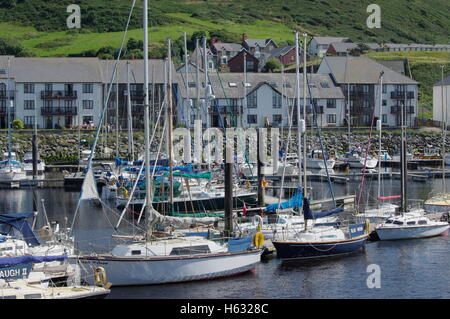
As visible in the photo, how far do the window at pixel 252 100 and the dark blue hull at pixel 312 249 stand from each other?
71.0 m

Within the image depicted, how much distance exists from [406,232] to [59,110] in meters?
72.0

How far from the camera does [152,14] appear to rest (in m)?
197

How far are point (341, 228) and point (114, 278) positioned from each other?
52.4ft

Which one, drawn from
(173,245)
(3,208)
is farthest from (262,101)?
(173,245)

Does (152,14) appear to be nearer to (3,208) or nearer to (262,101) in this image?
(262,101)

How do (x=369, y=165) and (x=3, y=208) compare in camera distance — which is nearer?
(x=3, y=208)

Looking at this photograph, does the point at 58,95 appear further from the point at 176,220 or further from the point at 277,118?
the point at 176,220

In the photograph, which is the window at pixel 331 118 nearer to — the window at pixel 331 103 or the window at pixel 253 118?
the window at pixel 331 103

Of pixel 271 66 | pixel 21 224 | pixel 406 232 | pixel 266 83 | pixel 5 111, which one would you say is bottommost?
pixel 406 232

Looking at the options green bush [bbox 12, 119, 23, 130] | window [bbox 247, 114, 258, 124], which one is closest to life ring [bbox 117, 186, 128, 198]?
green bush [bbox 12, 119, 23, 130]

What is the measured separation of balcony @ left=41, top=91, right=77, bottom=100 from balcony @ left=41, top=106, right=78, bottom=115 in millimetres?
1384

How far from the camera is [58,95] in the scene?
114 m

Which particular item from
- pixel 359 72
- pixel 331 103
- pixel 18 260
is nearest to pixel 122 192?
pixel 18 260

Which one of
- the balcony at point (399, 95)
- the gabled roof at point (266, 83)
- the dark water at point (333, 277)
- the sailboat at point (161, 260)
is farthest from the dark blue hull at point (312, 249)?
the balcony at point (399, 95)
